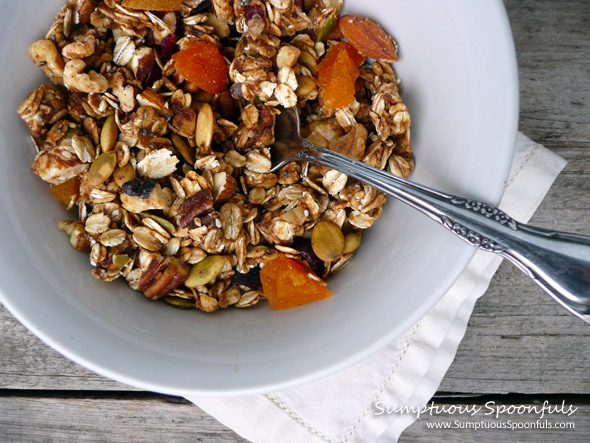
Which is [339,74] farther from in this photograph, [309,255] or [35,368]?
[35,368]

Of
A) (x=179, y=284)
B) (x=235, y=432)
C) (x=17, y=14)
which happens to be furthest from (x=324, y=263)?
(x=17, y=14)

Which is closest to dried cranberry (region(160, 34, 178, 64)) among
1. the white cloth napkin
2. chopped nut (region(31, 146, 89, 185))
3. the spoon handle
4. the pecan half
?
chopped nut (region(31, 146, 89, 185))

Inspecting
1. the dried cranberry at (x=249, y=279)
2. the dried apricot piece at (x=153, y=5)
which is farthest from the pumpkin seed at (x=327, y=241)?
the dried apricot piece at (x=153, y=5)

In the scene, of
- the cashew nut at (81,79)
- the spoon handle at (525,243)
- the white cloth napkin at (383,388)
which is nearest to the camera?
the spoon handle at (525,243)

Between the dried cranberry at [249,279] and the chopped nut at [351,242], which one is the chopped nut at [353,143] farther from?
the dried cranberry at [249,279]

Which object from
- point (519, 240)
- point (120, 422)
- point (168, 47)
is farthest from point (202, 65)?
point (120, 422)

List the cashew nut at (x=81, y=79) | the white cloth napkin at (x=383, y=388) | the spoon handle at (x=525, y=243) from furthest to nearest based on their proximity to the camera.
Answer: the white cloth napkin at (x=383, y=388) → the cashew nut at (x=81, y=79) → the spoon handle at (x=525, y=243)

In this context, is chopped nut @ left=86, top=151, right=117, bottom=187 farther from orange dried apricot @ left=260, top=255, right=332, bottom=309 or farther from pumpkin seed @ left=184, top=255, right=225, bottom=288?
orange dried apricot @ left=260, top=255, right=332, bottom=309
